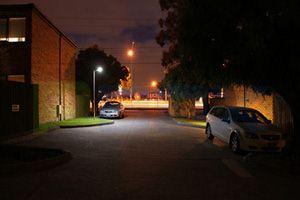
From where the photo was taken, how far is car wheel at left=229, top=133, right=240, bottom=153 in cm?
1275

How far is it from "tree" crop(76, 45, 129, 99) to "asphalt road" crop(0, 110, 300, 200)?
26598mm

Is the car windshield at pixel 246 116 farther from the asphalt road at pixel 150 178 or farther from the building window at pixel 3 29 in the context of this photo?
the building window at pixel 3 29

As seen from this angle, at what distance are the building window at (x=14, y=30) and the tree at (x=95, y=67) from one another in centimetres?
1636

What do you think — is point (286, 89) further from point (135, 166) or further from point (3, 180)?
point (3, 180)

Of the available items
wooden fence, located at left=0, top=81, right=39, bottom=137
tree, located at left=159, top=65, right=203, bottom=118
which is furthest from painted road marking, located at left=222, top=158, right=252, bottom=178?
tree, located at left=159, top=65, right=203, bottom=118

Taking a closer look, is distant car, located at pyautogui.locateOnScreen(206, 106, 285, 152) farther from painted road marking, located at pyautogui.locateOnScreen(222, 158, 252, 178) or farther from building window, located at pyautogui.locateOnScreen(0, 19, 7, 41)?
building window, located at pyautogui.locateOnScreen(0, 19, 7, 41)

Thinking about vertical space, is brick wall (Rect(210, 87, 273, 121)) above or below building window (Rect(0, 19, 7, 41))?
below

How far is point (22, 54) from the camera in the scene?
2192cm

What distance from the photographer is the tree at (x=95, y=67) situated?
39500 millimetres

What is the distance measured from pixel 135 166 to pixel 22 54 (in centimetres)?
1478

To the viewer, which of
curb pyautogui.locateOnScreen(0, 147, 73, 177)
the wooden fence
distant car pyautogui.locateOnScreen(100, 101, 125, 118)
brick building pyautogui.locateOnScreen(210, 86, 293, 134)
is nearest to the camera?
curb pyautogui.locateOnScreen(0, 147, 73, 177)

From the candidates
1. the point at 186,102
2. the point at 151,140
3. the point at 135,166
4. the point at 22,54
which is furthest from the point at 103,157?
the point at 186,102

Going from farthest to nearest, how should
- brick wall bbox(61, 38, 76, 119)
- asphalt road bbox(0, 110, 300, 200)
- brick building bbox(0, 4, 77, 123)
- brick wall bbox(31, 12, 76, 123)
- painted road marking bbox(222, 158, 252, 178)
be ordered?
brick wall bbox(61, 38, 76, 119), brick wall bbox(31, 12, 76, 123), brick building bbox(0, 4, 77, 123), painted road marking bbox(222, 158, 252, 178), asphalt road bbox(0, 110, 300, 200)

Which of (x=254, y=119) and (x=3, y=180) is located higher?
(x=254, y=119)
